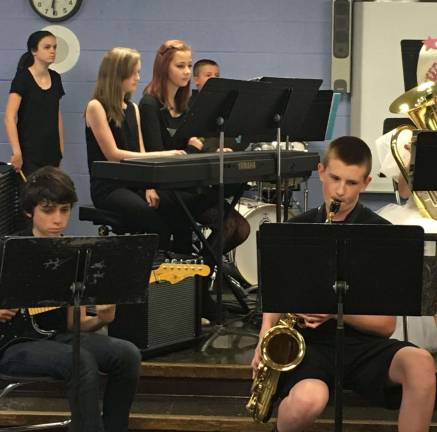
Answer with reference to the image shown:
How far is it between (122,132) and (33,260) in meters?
2.00

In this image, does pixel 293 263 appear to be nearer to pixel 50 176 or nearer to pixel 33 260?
pixel 33 260

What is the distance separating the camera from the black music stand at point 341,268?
265 cm

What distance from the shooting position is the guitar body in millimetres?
3234

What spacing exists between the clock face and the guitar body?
11.9ft

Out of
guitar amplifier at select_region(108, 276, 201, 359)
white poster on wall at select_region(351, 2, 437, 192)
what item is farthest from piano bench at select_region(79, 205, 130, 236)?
white poster on wall at select_region(351, 2, 437, 192)

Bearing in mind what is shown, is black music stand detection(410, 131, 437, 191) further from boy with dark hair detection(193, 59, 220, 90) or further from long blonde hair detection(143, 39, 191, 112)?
boy with dark hair detection(193, 59, 220, 90)

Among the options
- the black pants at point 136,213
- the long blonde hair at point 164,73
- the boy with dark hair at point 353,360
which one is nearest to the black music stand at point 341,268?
the boy with dark hair at point 353,360

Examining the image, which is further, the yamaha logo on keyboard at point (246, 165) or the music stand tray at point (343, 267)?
the yamaha logo on keyboard at point (246, 165)

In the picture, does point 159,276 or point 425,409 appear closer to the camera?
point 425,409

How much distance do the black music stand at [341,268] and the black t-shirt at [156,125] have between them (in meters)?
1.89

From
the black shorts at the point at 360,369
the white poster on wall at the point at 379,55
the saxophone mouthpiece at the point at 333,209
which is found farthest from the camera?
the white poster on wall at the point at 379,55

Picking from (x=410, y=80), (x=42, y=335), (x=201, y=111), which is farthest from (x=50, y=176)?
(x=410, y=80)

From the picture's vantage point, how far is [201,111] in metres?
3.86

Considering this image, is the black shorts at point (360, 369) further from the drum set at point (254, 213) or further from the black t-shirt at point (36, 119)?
the black t-shirt at point (36, 119)
